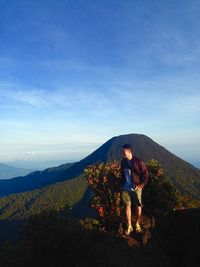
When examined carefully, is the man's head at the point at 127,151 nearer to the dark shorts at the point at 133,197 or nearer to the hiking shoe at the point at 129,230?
the dark shorts at the point at 133,197

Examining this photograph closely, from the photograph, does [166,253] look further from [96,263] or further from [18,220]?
[18,220]

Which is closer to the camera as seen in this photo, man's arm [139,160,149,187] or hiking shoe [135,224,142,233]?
man's arm [139,160,149,187]

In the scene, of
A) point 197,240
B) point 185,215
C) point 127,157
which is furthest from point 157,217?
point 127,157

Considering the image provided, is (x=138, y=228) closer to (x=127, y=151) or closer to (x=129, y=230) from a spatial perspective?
(x=129, y=230)

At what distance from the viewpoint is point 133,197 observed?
1302 centimetres

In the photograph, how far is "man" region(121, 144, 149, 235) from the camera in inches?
497

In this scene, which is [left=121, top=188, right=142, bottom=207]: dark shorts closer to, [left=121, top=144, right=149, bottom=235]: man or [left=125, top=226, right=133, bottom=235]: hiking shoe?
[left=121, top=144, right=149, bottom=235]: man

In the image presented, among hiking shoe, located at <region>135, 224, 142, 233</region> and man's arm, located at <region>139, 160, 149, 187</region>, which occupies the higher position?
man's arm, located at <region>139, 160, 149, 187</region>

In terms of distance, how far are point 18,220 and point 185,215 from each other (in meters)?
193

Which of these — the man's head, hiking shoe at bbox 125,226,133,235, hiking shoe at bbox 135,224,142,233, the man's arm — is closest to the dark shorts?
the man's arm

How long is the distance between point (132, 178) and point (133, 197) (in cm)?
74

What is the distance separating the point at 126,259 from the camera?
1231cm

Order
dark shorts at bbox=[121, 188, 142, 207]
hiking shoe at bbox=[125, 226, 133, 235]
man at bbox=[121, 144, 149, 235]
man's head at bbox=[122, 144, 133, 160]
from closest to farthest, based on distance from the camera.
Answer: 1. man's head at bbox=[122, 144, 133, 160]
2. man at bbox=[121, 144, 149, 235]
3. dark shorts at bbox=[121, 188, 142, 207]
4. hiking shoe at bbox=[125, 226, 133, 235]

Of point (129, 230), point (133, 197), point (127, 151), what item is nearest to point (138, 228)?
point (129, 230)
